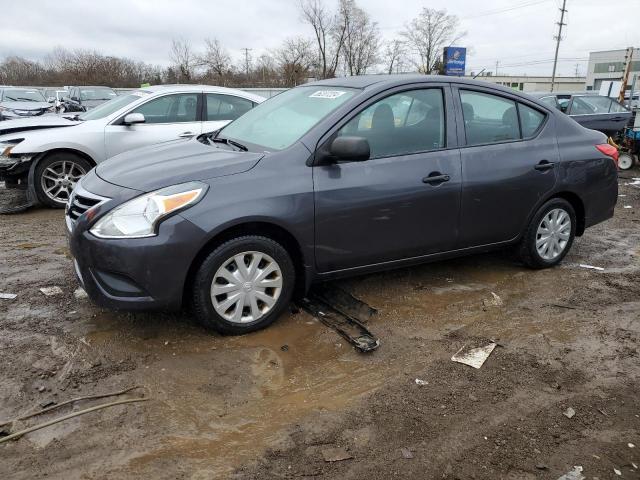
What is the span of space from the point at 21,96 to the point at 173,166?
63.8ft

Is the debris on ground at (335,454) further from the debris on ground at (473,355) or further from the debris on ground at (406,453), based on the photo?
the debris on ground at (473,355)

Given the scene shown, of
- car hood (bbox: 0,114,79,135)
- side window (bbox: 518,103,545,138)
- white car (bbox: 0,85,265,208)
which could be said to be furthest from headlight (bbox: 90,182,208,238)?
car hood (bbox: 0,114,79,135)

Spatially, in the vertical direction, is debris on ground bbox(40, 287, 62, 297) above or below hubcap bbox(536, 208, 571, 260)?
below

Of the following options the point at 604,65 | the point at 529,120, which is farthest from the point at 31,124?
the point at 604,65

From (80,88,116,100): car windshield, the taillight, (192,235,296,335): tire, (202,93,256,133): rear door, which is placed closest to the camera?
(192,235,296,335): tire

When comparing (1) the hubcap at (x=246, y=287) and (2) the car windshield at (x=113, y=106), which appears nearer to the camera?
(1) the hubcap at (x=246, y=287)

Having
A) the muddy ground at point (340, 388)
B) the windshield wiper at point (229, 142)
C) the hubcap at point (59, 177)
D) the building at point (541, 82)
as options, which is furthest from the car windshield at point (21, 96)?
the building at point (541, 82)

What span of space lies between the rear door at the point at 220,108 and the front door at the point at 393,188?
13.5 feet

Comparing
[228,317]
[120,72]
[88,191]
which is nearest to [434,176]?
[228,317]

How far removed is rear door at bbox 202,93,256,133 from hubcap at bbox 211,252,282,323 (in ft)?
14.8

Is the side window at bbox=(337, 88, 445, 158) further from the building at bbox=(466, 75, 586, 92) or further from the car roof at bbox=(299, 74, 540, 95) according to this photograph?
the building at bbox=(466, 75, 586, 92)

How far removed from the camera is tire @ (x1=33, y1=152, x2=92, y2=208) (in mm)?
7004

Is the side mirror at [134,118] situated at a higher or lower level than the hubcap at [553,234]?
higher

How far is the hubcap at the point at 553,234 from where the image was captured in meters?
4.89
